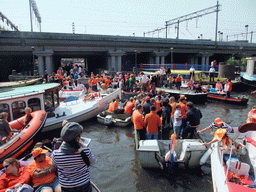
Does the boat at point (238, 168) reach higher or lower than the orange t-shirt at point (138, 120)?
lower

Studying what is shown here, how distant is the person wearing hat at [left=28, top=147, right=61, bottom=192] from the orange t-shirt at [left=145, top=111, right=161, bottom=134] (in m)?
3.87

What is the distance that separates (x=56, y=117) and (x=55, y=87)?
5.35 feet

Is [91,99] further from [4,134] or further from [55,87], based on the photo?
[4,134]

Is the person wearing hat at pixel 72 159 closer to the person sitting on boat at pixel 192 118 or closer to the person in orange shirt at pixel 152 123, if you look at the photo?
the person in orange shirt at pixel 152 123

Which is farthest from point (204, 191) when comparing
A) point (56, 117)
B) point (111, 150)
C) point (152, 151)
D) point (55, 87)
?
point (55, 87)

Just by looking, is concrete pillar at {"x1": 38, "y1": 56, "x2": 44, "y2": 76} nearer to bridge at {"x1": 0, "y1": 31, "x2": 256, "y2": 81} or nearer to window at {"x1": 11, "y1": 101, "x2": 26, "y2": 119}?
bridge at {"x1": 0, "y1": 31, "x2": 256, "y2": 81}

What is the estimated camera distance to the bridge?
27844 millimetres

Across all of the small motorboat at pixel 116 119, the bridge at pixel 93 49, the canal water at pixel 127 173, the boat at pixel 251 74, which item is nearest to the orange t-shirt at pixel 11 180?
the canal water at pixel 127 173

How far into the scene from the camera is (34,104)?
9.58 m

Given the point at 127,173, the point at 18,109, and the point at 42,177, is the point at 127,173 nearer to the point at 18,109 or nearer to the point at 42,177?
the point at 42,177

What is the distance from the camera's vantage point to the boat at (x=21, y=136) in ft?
21.9

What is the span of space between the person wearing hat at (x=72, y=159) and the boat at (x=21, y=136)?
4470 mm

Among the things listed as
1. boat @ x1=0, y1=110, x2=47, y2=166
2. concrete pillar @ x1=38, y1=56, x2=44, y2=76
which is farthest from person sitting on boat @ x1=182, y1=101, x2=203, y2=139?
concrete pillar @ x1=38, y1=56, x2=44, y2=76

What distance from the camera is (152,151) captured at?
629 centimetres
